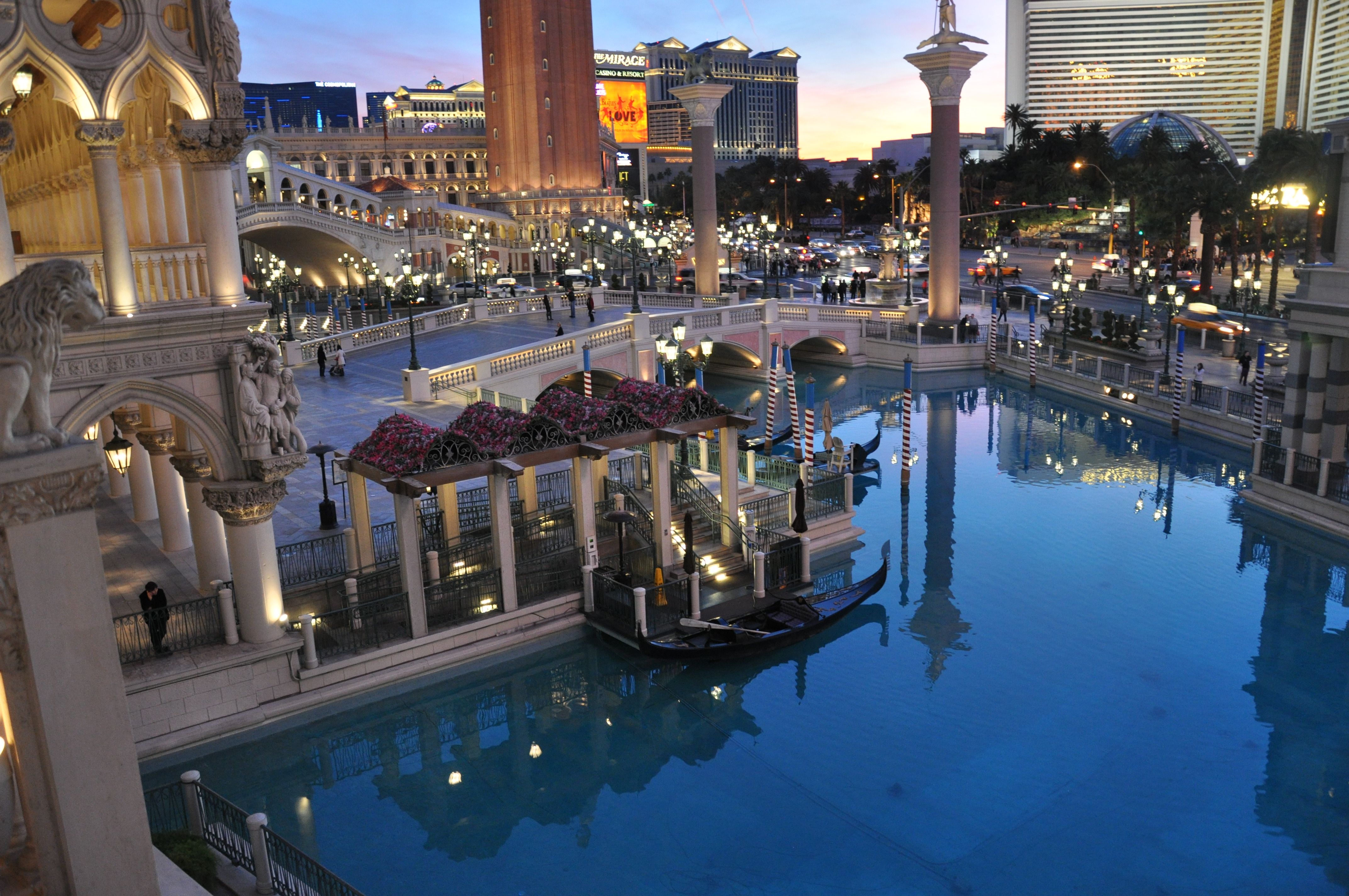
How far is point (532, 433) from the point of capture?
59.9 feet

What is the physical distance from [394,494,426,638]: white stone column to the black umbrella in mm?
8046

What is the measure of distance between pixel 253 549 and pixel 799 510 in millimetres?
10930

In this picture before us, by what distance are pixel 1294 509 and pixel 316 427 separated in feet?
77.6

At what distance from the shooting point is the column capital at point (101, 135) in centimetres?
1345

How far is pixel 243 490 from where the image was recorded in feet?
47.9

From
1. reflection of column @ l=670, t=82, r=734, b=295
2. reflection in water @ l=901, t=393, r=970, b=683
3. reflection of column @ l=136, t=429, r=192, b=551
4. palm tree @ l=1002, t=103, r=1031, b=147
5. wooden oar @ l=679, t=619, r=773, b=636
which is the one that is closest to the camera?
wooden oar @ l=679, t=619, r=773, b=636

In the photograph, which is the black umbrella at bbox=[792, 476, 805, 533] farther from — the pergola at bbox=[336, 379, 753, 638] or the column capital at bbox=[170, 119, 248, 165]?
the column capital at bbox=[170, 119, 248, 165]

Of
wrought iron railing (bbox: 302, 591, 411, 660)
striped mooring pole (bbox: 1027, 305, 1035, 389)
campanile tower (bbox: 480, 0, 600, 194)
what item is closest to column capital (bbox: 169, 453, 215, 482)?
wrought iron railing (bbox: 302, 591, 411, 660)

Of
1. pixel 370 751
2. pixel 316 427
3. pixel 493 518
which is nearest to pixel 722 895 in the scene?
pixel 370 751

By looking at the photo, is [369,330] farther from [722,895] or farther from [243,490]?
[722,895]

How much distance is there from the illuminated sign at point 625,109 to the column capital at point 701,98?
114 m

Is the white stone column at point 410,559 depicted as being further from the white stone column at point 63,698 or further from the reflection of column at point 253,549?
the white stone column at point 63,698

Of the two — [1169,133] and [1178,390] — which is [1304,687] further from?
[1169,133]

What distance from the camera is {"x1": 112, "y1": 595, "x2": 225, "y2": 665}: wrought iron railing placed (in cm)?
1459
